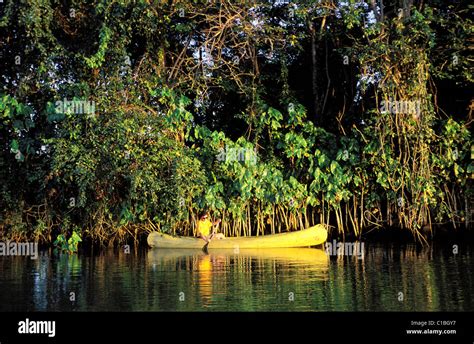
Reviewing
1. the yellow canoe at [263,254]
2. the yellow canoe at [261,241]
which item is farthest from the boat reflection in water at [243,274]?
the yellow canoe at [261,241]

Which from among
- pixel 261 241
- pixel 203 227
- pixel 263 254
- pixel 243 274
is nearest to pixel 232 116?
pixel 203 227

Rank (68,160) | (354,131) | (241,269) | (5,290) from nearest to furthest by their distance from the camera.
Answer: (5,290) < (241,269) < (68,160) < (354,131)

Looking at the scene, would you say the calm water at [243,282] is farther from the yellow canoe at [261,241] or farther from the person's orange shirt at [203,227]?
the person's orange shirt at [203,227]

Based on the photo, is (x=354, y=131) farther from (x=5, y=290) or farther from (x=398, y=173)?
(x=5, y=290)

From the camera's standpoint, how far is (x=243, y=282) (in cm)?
1163

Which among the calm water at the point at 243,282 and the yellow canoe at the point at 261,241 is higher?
the yellow canoe at the point at 261,241

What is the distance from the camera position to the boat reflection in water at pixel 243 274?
9.99 m

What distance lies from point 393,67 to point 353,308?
29.1ft

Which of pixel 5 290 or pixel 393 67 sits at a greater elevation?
pixel 393 67

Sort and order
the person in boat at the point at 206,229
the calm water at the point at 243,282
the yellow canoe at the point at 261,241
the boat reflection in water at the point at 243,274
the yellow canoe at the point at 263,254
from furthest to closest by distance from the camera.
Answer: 1. the person in boat at the point at 206,229
2. the yellow canoe at the point at 261,241
3. the yellow canoe at the point at 263,254
4. the boat reflection in water at the point at 243,274
5. the calm water at the point at 243,282

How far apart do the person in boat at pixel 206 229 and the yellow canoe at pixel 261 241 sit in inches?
4.6

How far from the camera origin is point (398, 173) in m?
17.6

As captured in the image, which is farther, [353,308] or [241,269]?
[241,269]
